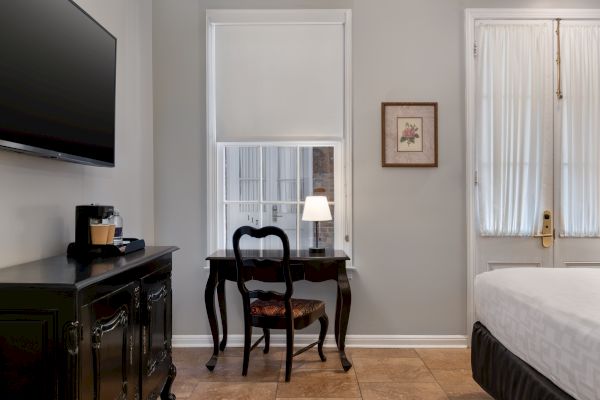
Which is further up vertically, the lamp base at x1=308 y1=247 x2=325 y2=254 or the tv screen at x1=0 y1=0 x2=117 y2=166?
the tv screen at x1=0 y1=0 x2=117 y2=166

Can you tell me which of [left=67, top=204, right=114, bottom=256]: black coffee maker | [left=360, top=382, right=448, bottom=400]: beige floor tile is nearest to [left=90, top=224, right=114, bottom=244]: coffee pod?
[left=67, top=204, right=114, bottom=256]: black coffee maker

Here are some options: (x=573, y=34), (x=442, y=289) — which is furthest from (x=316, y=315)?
(x=573, y=34)

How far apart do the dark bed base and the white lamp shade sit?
4.25ft

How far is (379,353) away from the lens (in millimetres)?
3291

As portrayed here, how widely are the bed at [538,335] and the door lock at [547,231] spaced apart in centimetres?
131

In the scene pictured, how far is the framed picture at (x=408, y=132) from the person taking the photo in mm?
3428

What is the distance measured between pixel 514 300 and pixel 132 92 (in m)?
2.90

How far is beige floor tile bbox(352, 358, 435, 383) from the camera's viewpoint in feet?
9.25

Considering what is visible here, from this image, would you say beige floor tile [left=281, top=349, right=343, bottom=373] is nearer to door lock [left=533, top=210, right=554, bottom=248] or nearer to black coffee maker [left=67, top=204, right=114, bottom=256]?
black coffee maker [left=67, top=204, right=114, bottom=256]

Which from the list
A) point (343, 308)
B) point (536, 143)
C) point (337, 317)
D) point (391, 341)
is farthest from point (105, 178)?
point (536, 143)

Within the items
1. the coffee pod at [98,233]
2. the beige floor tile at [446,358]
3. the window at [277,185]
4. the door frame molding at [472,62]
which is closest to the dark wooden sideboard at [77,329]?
the coffee pod at [98,233]

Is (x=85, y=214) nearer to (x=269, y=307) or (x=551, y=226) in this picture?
(x=269, y=307)

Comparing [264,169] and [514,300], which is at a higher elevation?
[264,169]

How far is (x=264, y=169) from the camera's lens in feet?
11.5
